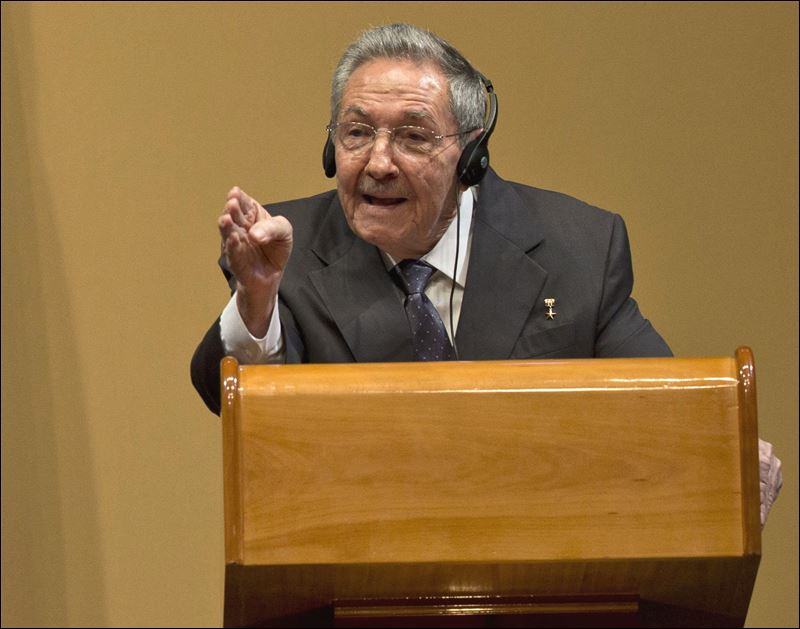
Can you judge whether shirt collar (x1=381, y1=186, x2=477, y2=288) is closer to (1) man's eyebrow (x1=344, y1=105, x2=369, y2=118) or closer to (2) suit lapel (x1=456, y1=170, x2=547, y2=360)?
(2) suit lapel (x1=456, y1=170, x2=547, y2=360)

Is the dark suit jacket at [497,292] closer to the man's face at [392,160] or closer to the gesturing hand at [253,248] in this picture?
the man's face at [392,160]

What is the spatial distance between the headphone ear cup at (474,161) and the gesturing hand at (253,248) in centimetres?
46

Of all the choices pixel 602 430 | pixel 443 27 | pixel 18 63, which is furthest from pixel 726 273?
pixel 602 430

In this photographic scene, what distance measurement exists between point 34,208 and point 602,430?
6.78ft

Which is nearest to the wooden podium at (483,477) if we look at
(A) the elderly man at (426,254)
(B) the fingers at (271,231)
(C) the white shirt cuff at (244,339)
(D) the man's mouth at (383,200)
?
(B) the fingers at (271,231)

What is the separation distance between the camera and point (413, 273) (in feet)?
7.32

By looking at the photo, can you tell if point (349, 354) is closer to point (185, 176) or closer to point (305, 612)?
point (305, 612)

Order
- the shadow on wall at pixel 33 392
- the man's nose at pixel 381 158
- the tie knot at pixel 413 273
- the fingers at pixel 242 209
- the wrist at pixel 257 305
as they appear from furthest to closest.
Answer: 1. the shadow on wall at pixel 33 392
2. the tie knot at pixel 413 273
3. the man's nose at pixel 381 158
4. the wrist at pixel 257 305
5. the fingers at pixel 242 209

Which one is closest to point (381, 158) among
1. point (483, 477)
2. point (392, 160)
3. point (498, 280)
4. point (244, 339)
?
point (392, 160)

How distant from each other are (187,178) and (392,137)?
120cm

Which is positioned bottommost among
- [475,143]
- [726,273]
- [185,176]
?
[726,273]

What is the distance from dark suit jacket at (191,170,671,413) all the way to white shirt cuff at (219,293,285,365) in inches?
4.4

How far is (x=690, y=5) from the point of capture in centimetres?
327

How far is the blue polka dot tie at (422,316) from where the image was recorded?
7.10ft
